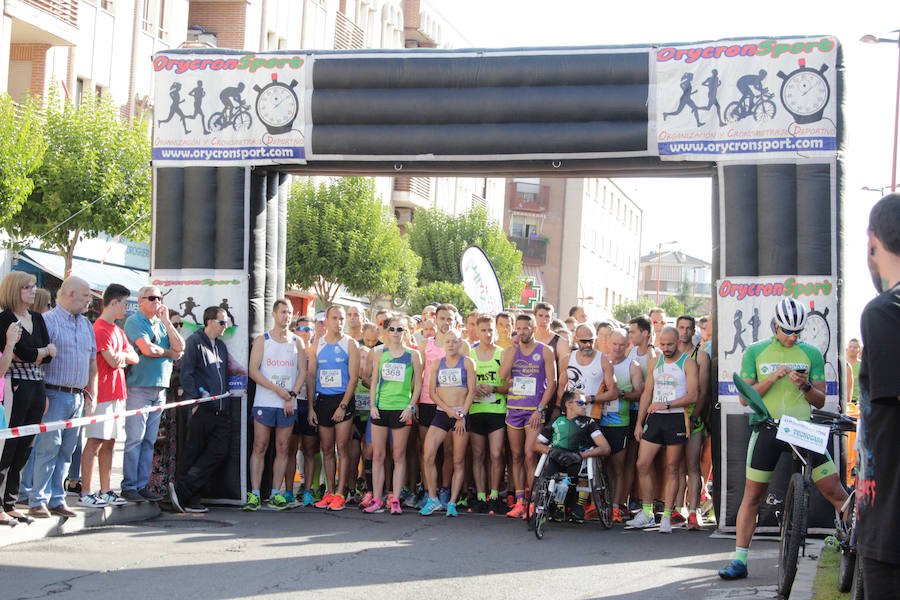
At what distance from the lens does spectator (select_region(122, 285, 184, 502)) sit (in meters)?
9.66

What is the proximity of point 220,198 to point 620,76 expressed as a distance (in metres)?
4.14

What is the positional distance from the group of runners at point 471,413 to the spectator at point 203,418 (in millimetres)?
457

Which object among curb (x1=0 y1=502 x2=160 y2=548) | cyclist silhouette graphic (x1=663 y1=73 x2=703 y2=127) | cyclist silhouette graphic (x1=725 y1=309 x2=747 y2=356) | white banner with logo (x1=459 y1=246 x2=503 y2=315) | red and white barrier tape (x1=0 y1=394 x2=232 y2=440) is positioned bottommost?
curb (x1=0 y1=502 x2=160 y2=548)

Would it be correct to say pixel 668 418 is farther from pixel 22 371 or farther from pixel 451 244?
pixel 451 244

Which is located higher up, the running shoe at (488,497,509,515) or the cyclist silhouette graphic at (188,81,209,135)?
the cyclist silhouette graphic at (188,81,209,135)

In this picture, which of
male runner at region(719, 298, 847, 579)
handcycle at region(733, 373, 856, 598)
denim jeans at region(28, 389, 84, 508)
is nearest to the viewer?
handcycle at region(733, 373, 856, 598)

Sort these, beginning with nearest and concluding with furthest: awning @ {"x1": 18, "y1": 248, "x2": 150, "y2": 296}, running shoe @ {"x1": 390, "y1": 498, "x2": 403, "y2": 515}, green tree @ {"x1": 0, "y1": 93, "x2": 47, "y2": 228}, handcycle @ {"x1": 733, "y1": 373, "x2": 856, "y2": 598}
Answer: handcycle @ {"x1": 733, "y1": 373, "x2": 856, "y2": 598} < running shoe @ {"x1": 390, "y1": 498, "x2": 403, "y2": 515} < green tree @ {"x1": 0, "y1": 93, "x2": 47, "y2": 228} < awning @ {"x1": 18, "y1": 248, "x2": 150, "y2": 296}

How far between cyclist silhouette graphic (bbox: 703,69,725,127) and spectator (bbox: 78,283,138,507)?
5532 mm

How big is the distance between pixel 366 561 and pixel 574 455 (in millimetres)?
2758

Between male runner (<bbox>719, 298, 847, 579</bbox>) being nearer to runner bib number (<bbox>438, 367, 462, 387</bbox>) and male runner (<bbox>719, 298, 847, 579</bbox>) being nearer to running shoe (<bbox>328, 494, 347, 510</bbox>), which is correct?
runner bib number (<bbox>438, 367, 462, 387</bbox>)

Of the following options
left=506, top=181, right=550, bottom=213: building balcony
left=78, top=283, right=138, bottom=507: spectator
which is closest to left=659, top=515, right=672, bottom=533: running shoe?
left=78, top=283, right=138, bottom=507: spectator

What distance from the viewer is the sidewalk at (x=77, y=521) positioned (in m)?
8.01

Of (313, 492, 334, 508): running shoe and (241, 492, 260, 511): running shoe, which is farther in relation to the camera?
(313, 492, 334, 508): running shoe

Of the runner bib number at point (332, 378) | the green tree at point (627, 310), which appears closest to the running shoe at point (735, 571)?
the runner bib number at point (332, 378)
